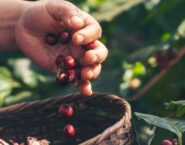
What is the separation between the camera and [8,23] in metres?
2.06

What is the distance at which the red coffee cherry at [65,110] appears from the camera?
174cm

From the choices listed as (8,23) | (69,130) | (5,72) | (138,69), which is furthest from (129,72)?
(69,130)

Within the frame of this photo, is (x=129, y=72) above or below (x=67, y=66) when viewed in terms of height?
below

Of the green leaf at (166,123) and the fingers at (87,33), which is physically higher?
the fingers at (87,33)

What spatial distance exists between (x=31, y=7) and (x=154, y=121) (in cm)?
59

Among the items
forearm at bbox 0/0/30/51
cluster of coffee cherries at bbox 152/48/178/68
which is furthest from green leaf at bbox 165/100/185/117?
cluster of coffee cherries at bbox 152/48/178/68

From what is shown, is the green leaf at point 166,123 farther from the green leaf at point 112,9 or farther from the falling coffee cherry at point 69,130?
the green leaf at point 112,9

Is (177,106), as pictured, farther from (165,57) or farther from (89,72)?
(165,57)

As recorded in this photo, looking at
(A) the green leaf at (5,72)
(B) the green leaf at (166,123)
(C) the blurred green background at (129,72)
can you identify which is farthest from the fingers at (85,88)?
(A) the green leaf at (5,72)

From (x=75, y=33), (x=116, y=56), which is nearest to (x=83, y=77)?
(x=75, y=33)

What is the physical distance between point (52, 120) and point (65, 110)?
9cm

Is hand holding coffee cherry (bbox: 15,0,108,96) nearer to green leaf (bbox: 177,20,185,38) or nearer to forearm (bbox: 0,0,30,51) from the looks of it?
forearm (bbox: 0,0,30,51)

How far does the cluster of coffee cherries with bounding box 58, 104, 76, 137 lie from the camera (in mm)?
1721

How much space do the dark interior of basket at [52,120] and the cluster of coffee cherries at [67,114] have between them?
27mm
